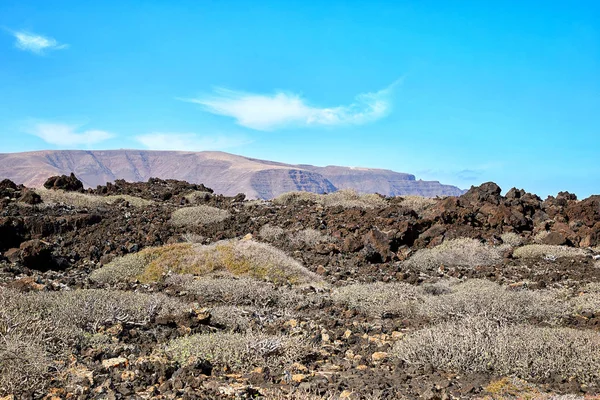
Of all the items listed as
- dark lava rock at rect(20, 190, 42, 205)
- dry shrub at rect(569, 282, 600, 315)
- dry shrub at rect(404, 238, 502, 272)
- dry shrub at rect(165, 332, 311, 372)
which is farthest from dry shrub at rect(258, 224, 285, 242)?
dry shrub at rect(165, 332, 311, 372)

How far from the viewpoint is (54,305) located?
604 centimetres

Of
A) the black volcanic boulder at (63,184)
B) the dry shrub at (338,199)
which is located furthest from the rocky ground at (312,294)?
the black volcanic boulder at (63,184)

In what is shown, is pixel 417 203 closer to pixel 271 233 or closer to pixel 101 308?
pixel 271 233

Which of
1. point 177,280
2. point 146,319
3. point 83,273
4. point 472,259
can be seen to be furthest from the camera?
point 472,259

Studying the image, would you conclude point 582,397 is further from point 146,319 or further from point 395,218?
point 395,218

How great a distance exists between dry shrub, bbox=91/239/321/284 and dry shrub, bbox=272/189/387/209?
350 inches

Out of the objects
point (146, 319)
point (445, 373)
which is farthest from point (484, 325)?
point (146, 319)

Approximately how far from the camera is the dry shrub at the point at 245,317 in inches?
253

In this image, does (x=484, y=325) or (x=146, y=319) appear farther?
(x=146, y=319)

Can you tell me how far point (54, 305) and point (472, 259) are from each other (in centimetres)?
956

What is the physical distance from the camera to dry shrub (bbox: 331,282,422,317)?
24.7ft

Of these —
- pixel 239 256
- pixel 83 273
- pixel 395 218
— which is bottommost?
pixel 83 273

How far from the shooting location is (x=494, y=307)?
276 inches

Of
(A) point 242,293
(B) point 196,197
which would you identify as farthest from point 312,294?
(B) point 196,197
